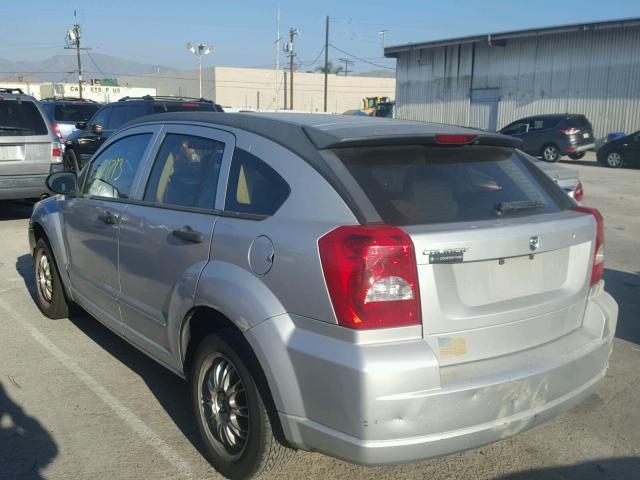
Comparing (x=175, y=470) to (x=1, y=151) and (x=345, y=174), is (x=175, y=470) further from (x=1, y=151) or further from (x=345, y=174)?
(x=1, y=151)

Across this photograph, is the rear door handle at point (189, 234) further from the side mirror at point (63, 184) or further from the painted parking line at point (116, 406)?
the side mirror at point (63, 184)

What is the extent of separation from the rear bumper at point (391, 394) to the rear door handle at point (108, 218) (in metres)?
1.74

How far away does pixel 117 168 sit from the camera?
14.6 ft

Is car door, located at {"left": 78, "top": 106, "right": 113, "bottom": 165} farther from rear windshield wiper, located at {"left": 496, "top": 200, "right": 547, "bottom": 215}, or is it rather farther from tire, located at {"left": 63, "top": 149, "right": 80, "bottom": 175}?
rear windshield wiper, located at {"left": 496, "top": 200, "right": 547, "bottom": 215}

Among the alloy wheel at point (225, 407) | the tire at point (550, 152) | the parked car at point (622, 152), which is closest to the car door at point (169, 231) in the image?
the alloy wheel at point (225, 407)

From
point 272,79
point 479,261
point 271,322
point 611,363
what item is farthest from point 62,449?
point 272,79

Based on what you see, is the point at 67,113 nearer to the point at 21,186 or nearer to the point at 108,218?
the point at 21,186

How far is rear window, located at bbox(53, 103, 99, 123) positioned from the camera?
56.6 ft

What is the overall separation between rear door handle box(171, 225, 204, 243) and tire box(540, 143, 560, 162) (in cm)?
2193

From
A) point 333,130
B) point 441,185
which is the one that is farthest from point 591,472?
point 333,130

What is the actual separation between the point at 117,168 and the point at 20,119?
6.33 metres

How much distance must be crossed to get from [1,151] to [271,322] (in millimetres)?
8273

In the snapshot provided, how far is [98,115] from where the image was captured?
13023 millimetres

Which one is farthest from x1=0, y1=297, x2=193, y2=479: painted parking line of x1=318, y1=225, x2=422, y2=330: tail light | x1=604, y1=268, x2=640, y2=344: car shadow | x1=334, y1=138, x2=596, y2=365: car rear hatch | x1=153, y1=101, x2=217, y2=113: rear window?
x1=153, y1=101, x2=217, y2=113: rear window
